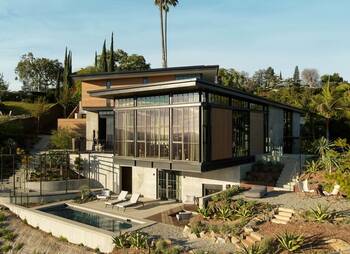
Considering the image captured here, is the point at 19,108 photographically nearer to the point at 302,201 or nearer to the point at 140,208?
the point at 140,208

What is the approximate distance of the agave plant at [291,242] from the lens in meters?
13.2

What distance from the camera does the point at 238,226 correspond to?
52.2 ft

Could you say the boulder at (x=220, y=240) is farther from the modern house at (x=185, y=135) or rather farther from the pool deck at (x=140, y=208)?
the pool deck at (x=140, y=208)

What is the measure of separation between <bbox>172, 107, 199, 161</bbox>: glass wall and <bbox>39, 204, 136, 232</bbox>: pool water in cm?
502

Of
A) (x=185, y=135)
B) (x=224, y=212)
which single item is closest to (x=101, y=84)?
(x=185, y=135)

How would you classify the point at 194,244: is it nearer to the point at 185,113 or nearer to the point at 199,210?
the point at 199,210

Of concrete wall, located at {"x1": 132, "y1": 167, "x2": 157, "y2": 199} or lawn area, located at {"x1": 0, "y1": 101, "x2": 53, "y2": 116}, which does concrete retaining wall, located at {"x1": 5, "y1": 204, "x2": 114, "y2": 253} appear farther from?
lawn area, located at {"x1": 0, "y1": 101, "x2": 53, "y2": 116}

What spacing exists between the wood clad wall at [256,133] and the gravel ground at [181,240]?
10.5 metres

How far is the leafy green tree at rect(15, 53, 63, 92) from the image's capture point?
80062mm

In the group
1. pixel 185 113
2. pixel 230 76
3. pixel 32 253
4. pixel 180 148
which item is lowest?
pixel 32 253

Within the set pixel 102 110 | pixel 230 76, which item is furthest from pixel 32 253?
pixel 230 76

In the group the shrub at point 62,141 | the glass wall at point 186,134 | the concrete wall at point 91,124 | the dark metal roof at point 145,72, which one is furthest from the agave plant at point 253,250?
the concrete wall at point 91,124

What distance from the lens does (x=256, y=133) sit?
2614 centimetres

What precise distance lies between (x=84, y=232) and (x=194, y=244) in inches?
224
